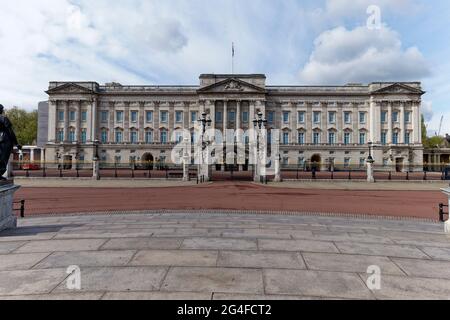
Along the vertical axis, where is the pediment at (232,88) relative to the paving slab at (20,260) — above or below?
above

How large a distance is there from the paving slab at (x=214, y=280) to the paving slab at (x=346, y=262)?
132cm

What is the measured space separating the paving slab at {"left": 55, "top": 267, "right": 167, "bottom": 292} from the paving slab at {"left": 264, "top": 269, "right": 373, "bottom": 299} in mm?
1888

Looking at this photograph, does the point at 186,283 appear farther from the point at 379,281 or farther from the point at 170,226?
the point at 170,226

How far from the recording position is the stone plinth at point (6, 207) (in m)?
7.54

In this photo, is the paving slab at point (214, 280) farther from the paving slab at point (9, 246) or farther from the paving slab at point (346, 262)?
the paving slab at point (9, 246)

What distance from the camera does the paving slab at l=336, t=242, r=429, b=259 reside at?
19.0 feet

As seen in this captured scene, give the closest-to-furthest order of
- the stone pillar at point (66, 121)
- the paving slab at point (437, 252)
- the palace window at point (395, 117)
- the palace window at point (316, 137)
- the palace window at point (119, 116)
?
1. the paving slab at point (437, 252)
2. the palace window at point (395, 117)
3. the stone pillar at point (66, 121)
4. the palace window at point (316, 137)
5. the palace window at point (119, 116)

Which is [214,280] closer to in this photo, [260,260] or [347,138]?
[260,260]

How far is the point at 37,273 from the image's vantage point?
4.52 m

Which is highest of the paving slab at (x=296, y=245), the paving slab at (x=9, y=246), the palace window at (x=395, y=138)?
the palace window at (x=395, y=138)

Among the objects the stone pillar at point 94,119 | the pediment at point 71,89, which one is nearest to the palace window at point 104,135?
the stone pillar at point 94,119

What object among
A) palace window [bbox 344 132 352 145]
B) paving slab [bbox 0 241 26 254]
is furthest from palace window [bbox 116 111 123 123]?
paving slab [bbox 0 241 26 254]

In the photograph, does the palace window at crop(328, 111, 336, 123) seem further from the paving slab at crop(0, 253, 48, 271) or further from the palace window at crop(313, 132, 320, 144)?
the paving slab at crop(0, 253, 48, 271)

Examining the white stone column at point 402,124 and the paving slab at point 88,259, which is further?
the white stone column at point 402,124
